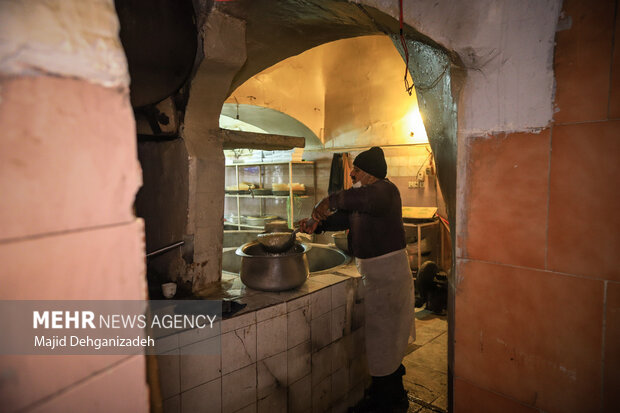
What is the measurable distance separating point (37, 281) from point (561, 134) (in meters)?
1.68

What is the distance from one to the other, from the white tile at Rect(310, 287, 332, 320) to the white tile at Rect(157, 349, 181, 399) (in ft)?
3.54

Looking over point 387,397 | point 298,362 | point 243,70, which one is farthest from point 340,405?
point 243,70

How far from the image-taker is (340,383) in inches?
113

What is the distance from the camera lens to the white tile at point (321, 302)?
8.55ft

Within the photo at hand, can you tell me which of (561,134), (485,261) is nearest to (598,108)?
(561,134)

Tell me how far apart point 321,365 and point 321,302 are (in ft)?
1.77

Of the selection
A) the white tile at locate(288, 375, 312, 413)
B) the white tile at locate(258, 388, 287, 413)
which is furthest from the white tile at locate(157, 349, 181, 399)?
the white tile at locate(288, 375, 312, 413)

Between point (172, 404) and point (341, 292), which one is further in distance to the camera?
point (341, 292)

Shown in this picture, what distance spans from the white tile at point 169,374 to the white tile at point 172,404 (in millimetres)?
27

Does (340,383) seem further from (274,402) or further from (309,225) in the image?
(309,225)

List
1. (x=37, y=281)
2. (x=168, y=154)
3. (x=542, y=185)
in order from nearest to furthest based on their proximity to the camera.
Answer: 1. (x=37, y=281)
2. (x=542, y=185)
3. (x=168, y=154)

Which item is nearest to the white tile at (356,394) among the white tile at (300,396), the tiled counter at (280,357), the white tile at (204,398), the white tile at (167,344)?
the tiled counter at (280,357)

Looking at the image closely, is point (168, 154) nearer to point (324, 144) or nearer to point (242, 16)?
point (242, 16)

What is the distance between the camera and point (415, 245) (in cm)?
621
